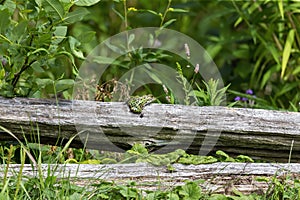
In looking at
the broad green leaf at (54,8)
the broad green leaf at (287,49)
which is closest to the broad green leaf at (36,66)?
the broad green leaf at (54,8)

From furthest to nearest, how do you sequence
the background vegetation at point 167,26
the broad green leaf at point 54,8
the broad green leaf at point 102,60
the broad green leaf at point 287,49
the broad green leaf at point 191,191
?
the broad green leaf at point 287,49, the broad green leaf at point 102,60, the background vegetation at point 167,26, the broad green leaf at point 54,8, the broad green leaf at point 191,191

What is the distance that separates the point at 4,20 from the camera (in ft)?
8.92

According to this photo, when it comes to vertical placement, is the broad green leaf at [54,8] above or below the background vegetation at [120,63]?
above

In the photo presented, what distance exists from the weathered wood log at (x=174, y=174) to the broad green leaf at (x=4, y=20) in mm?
637

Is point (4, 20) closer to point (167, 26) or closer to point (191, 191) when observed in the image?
point (191, 191)

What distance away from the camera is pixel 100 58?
11.6 ft

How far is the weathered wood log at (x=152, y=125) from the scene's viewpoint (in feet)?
8.87

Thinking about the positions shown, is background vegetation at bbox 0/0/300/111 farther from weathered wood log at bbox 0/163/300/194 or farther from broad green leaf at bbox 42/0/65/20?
weathered wood log at bbox 0/163/300/194

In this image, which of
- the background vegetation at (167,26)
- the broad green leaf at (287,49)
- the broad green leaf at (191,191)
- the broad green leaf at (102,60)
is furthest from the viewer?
the broad green leaf at (287,49)

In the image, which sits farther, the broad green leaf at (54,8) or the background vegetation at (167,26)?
Answer: the background vegetation at (167,26)

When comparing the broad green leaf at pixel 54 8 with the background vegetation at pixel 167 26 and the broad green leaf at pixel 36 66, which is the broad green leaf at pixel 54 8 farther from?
the broad green leaf at pixel 36 66

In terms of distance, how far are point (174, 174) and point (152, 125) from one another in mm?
274

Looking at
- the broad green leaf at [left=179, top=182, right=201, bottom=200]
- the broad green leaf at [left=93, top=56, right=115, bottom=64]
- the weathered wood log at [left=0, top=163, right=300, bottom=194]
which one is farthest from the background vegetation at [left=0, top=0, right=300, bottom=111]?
the broad green leaf at [left=179, top=182, right=201, bottom=200]

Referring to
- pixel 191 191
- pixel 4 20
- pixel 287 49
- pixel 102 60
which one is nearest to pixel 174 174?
pixel 191 191
